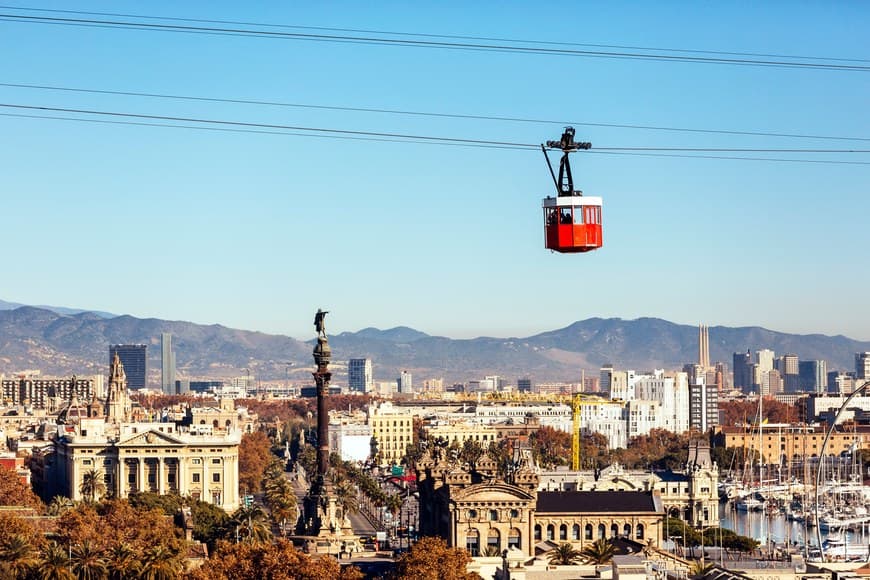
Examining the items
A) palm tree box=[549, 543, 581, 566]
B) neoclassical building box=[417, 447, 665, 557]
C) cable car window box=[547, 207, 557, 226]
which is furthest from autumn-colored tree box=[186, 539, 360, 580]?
cable car window box=[547, 207, 557, 226]

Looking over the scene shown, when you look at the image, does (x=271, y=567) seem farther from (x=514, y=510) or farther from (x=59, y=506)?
(x=59, y=506)

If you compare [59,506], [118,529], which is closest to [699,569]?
[118,529]

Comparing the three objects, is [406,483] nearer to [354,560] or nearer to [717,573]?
[354,560]

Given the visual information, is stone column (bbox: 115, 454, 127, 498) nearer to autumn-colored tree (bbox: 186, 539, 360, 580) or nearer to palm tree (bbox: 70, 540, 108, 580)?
palm tree (bbox: 70, 540, 108, 580)

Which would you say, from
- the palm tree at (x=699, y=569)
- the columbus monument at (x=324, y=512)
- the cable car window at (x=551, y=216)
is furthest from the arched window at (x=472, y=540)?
the cable car window at (x=551, y=216)

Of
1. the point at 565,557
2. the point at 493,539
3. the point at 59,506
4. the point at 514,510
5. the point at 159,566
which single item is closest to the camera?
the point at 159,566

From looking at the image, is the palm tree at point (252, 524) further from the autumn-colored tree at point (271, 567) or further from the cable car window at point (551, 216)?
the cable car window at point (551, 216)

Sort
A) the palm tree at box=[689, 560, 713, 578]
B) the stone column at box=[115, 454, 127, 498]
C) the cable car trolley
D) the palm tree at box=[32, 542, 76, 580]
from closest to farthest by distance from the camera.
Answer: the cable car trolley
the palm tree at box=[32, 542, 76, 580]
the palm tree at box=[689, 560, 713, 578]
the stone column at box=[115, 454, 127, 498]
